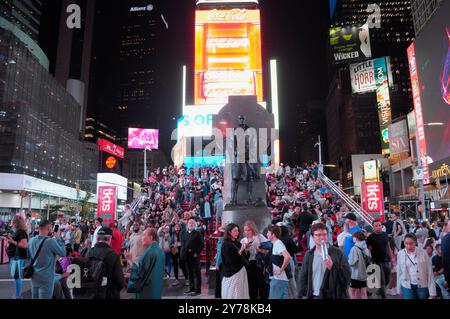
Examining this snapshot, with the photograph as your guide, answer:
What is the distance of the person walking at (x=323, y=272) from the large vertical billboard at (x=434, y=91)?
33.9 meters

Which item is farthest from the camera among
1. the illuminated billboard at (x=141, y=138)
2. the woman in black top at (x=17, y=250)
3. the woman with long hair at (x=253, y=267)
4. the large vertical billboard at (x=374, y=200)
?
the illuminated billboard at (x=141, y=138)

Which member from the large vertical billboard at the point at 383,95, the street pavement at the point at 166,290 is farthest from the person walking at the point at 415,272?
the large vertical billboard at the point at 383,95

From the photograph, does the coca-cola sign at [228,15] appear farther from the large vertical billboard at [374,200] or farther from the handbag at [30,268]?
the handbag at [30,268]

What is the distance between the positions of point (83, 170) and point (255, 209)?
73.4 metres

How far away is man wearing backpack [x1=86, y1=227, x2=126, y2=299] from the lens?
484 centimetres

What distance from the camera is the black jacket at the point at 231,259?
5.38 metres

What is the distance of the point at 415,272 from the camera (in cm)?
590

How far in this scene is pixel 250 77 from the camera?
147ft

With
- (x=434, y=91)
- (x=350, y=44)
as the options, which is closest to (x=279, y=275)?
(x=434, y=91)

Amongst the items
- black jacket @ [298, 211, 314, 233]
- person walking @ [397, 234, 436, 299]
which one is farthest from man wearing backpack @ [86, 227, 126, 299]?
black jacket @ [298, 211, 314, 233]

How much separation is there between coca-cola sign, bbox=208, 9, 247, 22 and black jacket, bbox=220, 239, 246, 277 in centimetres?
4502

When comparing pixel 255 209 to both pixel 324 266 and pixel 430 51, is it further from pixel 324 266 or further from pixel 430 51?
pixel 430 51

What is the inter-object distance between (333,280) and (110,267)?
10.1 ft
